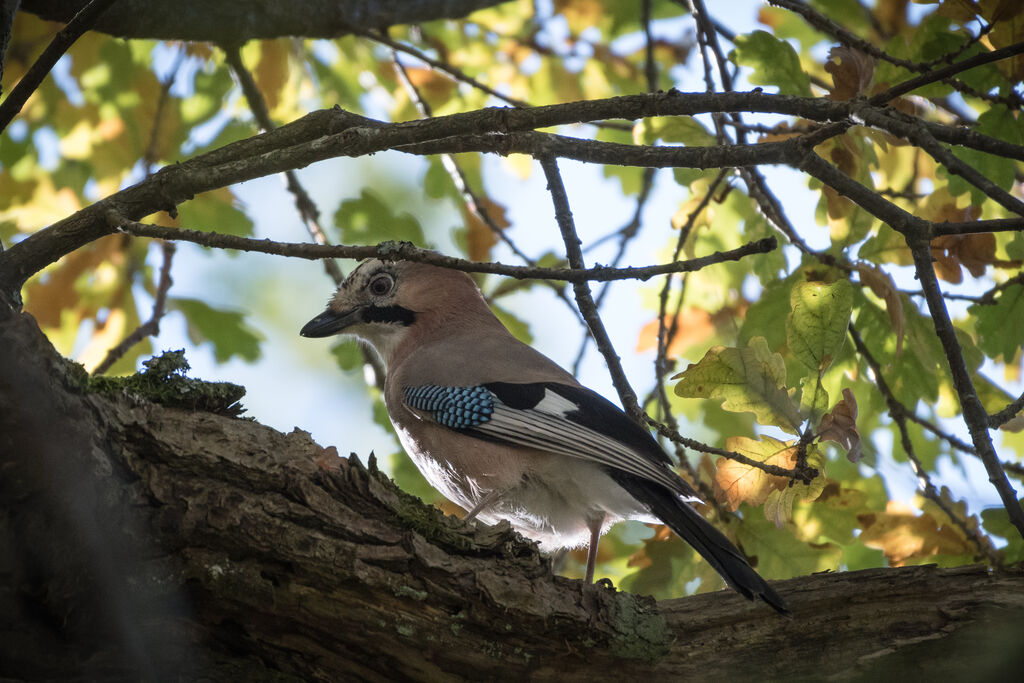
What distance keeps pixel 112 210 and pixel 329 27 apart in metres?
2.43

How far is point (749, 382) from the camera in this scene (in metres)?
3.48

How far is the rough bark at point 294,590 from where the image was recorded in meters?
2.61

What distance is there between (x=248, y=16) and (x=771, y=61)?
8.78 feet

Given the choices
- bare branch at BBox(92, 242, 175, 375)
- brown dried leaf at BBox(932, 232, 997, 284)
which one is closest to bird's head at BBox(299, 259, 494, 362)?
bare branch at BBox(92, 242, 175, 375)

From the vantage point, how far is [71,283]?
586 cm

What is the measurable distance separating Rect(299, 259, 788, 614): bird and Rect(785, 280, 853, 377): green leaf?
2.51ft

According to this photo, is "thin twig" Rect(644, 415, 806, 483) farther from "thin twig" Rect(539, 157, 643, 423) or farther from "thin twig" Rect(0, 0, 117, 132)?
"thin twig" Rect(0, 0, 117, 132)

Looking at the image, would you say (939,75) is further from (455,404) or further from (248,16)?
(248,16)

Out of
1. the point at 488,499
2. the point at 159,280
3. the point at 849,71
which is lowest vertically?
the point at 488,499

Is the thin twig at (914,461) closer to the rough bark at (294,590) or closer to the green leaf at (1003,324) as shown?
the green leaf at (1003,324)

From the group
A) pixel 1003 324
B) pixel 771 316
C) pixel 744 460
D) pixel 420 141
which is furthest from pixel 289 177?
pixel 1003 324

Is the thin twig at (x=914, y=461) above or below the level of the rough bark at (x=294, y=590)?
above

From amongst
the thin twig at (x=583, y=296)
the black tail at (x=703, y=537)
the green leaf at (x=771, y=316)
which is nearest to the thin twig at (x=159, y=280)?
the thin twig at (x=583, y=296)

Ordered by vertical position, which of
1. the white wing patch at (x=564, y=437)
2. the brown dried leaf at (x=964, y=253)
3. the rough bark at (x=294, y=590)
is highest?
the brown dried leaf at (x=964, y=253)
